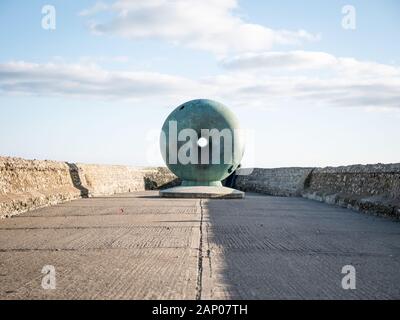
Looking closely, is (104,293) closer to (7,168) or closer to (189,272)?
(189,272)

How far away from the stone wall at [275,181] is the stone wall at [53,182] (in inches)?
224

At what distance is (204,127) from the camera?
2017cm

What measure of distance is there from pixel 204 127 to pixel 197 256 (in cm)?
1367

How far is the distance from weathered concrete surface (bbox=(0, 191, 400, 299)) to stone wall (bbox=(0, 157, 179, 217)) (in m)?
1.99

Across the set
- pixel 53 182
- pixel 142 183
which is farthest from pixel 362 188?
pixel 142 183

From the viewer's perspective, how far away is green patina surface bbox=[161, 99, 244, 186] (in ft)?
66.6

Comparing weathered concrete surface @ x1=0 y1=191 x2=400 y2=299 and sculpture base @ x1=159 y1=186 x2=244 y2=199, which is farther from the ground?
weathered concrete surface @ x1=0 y1=191 x2=400 y2=299

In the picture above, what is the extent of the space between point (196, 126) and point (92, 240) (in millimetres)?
Answer: 12375

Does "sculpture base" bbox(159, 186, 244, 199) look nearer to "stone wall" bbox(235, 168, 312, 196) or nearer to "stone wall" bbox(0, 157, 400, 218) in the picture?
"stone wall" bbox(0, 157, 400, 218)

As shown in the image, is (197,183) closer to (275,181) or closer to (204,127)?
(204,127)

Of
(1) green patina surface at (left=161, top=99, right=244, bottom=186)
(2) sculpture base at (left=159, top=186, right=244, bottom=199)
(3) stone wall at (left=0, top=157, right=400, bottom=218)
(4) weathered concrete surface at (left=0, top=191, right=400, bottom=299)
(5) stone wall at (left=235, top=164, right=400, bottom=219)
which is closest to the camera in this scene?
(4) weathered concrete surface at (left=0, top=191, right=400, bottom=299)

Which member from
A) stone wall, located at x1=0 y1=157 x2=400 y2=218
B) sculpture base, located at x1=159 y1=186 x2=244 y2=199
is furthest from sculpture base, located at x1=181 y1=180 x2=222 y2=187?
stone wall, located at x1=0 y1=157 x2=400 y2=218

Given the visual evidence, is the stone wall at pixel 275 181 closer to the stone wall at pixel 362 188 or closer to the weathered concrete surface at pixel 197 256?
the stone wall at pixel 362 188

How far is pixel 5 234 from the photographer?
8.95 meters
